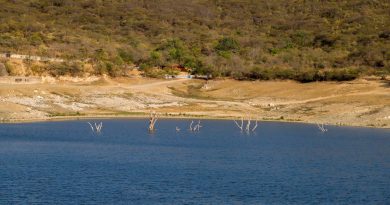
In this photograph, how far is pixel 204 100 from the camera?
84312mm

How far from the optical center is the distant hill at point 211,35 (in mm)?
101125

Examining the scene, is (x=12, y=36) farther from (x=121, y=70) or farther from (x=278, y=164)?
(x=278, y=164)

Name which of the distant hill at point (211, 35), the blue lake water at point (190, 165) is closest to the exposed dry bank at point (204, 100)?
the distant hill at point (211, 35)

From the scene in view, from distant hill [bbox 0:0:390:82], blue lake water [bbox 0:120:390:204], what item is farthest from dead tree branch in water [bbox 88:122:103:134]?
distant hill [bbox 0:0:390:82]

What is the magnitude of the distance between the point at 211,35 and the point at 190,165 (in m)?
95.4

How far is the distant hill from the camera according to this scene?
332 ft

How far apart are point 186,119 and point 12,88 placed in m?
16.6

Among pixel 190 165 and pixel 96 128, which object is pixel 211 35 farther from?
pixel 190 165

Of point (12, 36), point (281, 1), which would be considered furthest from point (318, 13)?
point (12, 36)

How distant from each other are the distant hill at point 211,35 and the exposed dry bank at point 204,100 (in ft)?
13.5

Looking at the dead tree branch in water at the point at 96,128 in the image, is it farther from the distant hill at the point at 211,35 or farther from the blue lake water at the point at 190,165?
the distant hill at the point at 211,35

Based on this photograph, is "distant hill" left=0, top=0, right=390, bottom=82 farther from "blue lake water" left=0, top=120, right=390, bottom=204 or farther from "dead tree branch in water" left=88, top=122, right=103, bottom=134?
"blue lake water" left=0, top=120, right=390, bottom=204

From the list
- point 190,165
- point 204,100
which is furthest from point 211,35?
point 190,165

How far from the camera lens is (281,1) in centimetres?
16450
